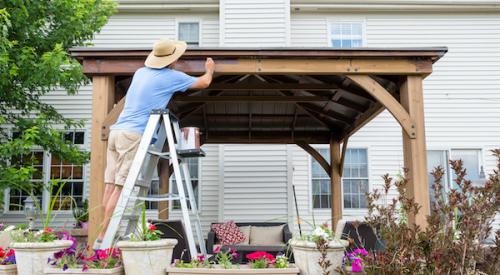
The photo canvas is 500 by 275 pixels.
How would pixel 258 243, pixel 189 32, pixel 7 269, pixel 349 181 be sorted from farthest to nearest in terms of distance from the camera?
pixel 189 32, pixel 349 181, pixel 258 243, pixel 7 269

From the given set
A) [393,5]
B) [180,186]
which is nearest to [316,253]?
[180,186]

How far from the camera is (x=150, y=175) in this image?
369cm

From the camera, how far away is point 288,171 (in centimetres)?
891

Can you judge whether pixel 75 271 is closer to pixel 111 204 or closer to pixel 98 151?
pixel 111 204

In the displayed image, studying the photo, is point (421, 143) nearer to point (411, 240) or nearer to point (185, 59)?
point (411, 240)

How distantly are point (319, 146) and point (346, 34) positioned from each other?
2.57 metres

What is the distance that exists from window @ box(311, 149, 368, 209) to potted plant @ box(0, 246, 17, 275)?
6775mm

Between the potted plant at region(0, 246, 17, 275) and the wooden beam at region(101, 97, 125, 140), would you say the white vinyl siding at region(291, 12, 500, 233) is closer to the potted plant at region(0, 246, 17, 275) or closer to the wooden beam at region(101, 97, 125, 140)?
the wooden beam at region(101, 97, 125, 140)

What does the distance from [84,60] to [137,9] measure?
5.63 metres

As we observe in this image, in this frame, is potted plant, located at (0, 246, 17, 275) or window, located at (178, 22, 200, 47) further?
window, located at (178, 22, 200, 47)

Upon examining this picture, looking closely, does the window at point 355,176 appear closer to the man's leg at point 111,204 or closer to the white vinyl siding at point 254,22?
the white vinyl siding at point 254,22

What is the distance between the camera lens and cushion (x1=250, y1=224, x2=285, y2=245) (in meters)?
7.48

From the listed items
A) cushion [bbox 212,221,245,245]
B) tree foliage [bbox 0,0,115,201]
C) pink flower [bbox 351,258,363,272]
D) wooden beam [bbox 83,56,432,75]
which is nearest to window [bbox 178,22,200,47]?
tree foliage [bbox 0,0,115,201]

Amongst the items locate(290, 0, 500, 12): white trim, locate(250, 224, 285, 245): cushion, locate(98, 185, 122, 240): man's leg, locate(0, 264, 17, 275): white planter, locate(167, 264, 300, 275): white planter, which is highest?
locate(290, 0, 500, 12): white trim
